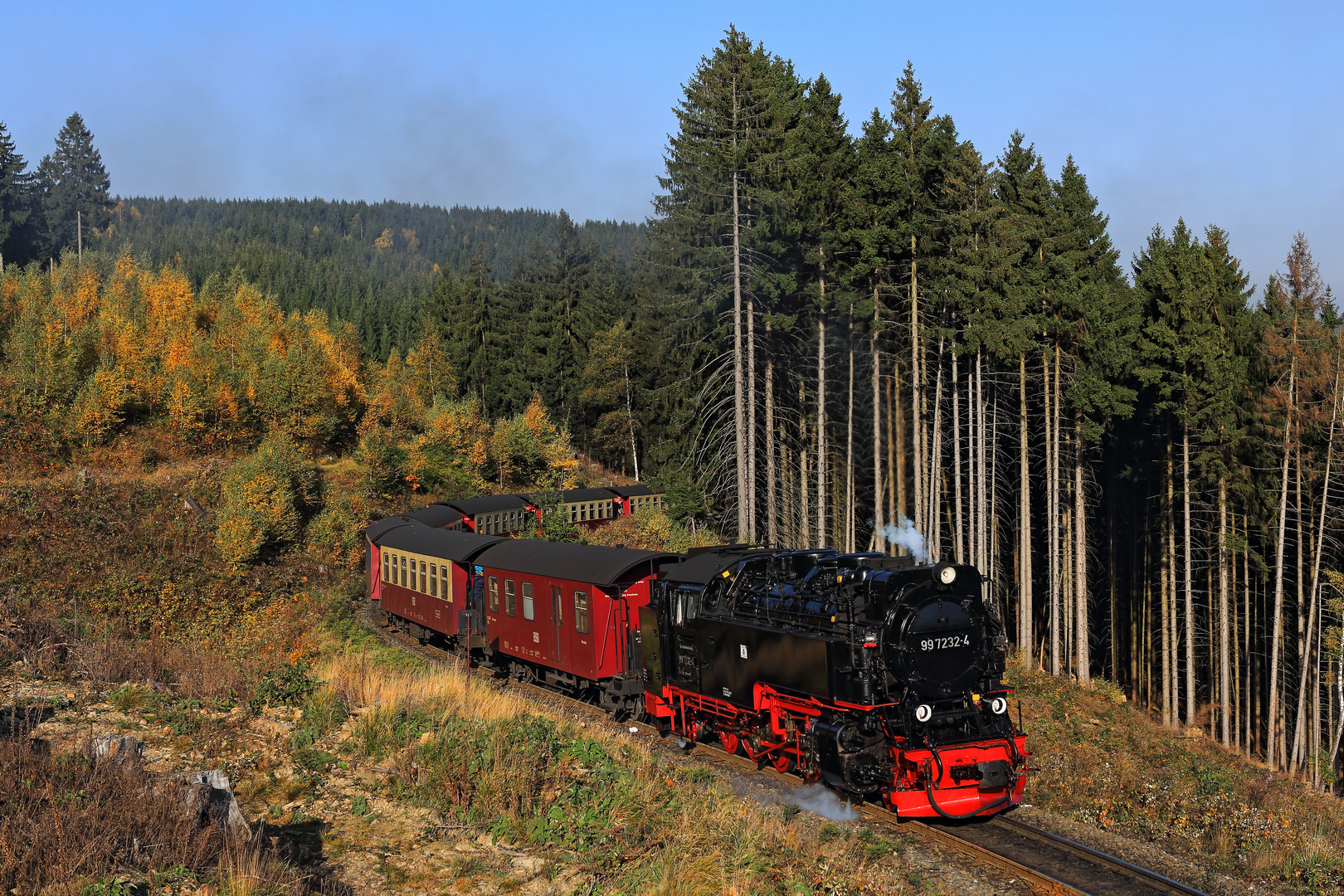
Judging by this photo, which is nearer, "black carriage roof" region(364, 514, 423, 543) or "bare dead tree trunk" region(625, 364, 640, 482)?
"black carriage roof" region(364, 514, 423, 543)

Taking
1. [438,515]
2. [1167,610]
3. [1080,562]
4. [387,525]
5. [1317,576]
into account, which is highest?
[438,515]

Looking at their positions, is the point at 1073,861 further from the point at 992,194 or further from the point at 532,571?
the point at 992,194

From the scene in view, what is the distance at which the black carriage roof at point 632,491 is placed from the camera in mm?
48125

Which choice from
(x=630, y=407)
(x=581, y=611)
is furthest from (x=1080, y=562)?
(x=630, y=407)

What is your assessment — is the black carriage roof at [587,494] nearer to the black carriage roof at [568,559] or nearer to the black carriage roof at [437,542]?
the black carriage roof at [437,542]

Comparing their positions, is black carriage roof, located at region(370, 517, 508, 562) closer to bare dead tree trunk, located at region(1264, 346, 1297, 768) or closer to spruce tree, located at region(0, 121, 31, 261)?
bare dead tree trunk, located at region(1264, 346, 1297, 768)

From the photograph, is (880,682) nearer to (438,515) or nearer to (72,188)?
(438,515)

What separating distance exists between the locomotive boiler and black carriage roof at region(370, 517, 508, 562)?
433 inches

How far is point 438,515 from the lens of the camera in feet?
113

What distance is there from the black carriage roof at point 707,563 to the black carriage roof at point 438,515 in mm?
19403

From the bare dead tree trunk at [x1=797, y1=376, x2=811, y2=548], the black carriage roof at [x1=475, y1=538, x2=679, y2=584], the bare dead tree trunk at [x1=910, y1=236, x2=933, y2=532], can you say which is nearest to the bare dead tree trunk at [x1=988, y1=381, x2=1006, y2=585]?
the bare dead tree trunk at [x1=910, y1=236, x2=933, y2=532]

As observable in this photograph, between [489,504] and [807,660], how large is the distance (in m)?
27.9

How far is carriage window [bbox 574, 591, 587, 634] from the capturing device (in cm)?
1723

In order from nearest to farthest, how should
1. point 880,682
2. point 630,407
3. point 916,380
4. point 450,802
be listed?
1. point 450,802
2. point 880,682
3. point 916,380
4. point 630,407
